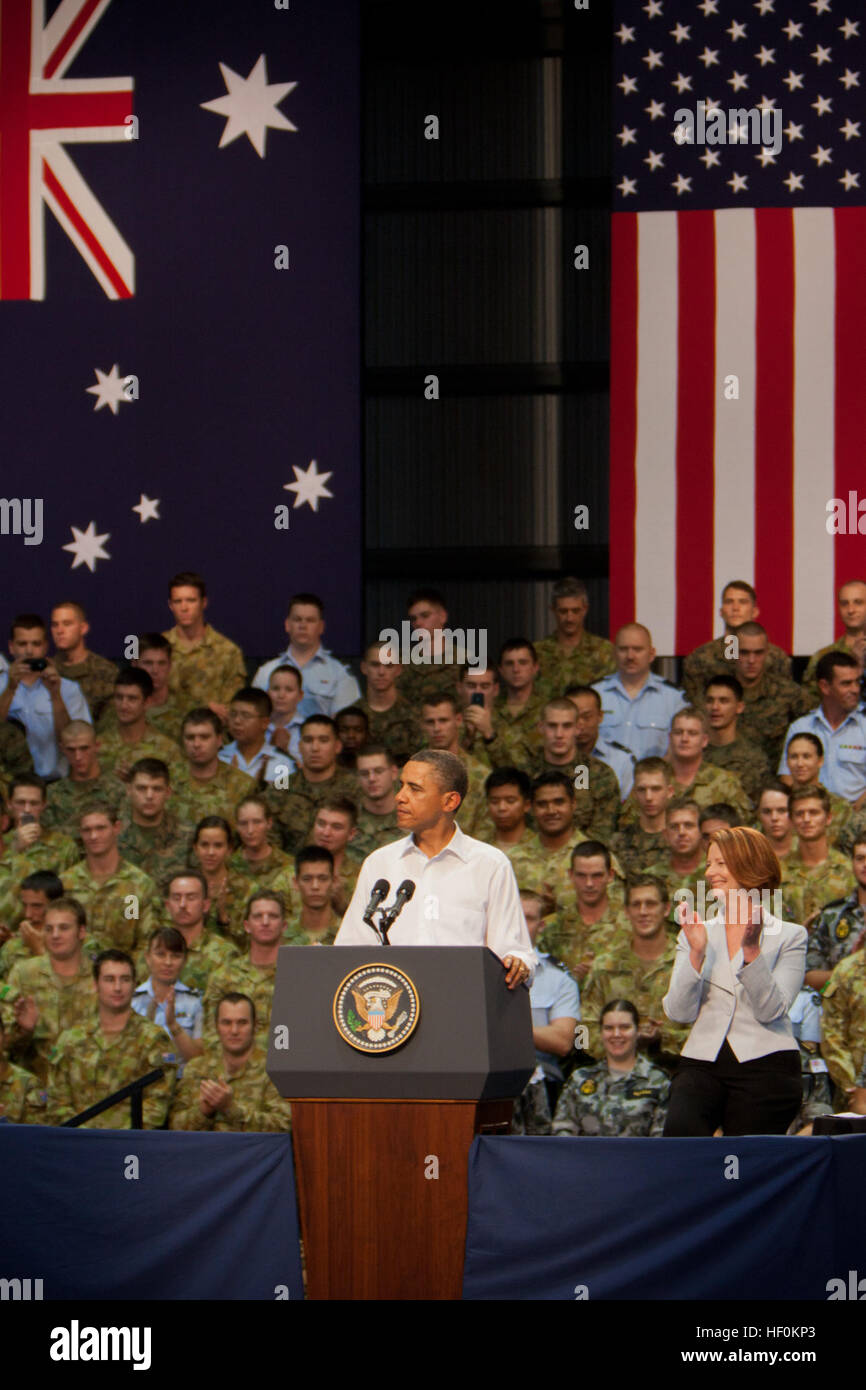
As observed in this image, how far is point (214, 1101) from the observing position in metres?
7.01

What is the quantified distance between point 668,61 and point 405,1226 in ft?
26.4

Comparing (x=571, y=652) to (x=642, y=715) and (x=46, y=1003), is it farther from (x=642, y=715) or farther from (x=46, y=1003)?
(x=46, y=1003)

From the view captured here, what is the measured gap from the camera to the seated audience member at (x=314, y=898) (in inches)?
305

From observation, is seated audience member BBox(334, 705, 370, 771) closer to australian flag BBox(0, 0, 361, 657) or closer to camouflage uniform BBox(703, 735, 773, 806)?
camouflage uniform BBox(703, 735, 773, 806)

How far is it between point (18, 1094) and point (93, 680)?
3023 millimetres

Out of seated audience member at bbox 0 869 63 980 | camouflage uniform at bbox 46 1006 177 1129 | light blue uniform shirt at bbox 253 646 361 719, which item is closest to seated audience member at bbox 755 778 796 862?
light blue uniform shirt at bbox 253 646 361 719

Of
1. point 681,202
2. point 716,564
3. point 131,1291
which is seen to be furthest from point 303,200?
point 131,1291

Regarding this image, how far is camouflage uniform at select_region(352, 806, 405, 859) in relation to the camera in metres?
8.30

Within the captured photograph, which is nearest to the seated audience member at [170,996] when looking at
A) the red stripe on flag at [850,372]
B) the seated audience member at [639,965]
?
the seated audience member at [639,965]

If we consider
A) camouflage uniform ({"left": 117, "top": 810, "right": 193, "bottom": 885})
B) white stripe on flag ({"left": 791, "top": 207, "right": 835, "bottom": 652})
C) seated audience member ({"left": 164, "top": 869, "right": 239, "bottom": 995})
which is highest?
white stripe on flag ({"left": 791, "top": 207, "right": 835, "bottom": 652})

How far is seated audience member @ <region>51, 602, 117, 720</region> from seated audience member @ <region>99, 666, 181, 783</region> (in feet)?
1.65

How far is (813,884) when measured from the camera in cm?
776

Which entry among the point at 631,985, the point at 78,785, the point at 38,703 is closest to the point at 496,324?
the point at 38,703

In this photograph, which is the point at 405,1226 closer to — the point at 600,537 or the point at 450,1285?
the point at 450,1285
